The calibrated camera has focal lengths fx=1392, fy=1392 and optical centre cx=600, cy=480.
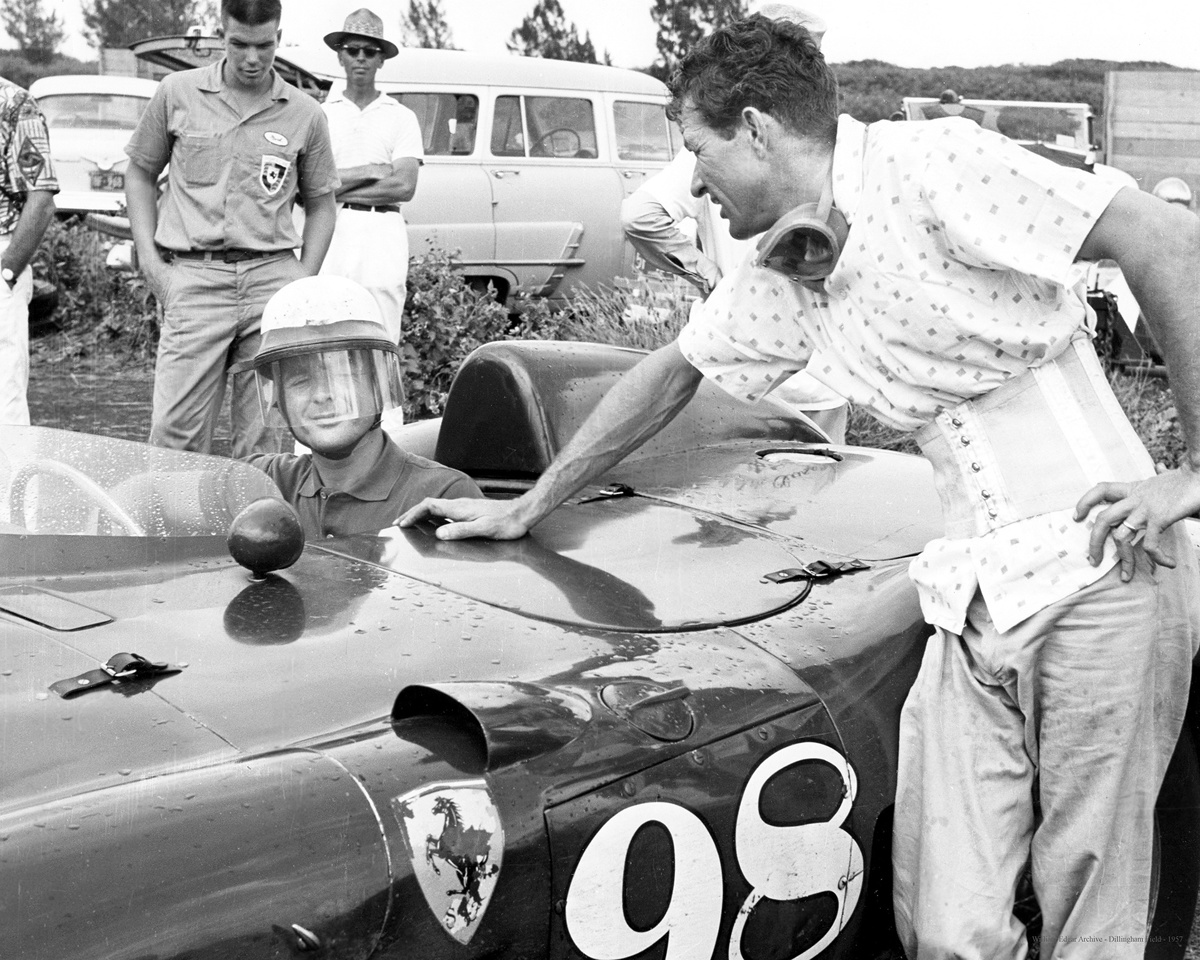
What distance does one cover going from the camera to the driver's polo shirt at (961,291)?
75.6 inches

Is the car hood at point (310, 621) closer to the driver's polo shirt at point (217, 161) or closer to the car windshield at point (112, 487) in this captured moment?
the car windshield at point (112, 487)

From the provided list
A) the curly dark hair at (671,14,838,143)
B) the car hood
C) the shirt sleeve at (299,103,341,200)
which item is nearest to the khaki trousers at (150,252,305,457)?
the shirt sleeve at (299,103,341,200)

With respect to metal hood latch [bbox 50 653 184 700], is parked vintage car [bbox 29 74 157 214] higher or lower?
higher

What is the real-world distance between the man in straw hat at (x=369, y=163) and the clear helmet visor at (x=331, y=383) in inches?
149

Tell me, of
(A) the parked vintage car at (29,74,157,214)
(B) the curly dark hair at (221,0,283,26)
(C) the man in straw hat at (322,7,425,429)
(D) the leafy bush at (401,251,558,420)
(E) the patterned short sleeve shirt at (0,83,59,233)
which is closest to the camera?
(B) the curly dark hair at (221,0,283,26)

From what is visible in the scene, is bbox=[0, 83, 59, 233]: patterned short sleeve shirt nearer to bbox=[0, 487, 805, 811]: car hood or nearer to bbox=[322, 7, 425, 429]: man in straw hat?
bbox=[322, 7, 425, 429]: man in straw hat

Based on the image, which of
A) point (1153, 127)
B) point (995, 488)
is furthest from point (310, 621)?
point (1153, 127)

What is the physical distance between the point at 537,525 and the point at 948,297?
881mm

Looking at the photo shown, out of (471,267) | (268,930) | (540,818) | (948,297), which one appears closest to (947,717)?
(948,297)

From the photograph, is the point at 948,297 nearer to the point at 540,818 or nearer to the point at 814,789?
the point at 814,789

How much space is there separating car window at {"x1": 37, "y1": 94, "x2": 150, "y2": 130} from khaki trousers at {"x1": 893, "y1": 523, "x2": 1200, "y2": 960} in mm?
13627

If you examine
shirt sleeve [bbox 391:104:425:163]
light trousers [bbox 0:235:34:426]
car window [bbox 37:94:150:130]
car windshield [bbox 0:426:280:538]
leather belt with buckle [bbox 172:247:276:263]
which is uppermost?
car window [bbox 37:94:150:130]

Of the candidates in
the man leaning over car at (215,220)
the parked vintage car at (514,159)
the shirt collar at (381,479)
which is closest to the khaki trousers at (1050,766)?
the shirt collar at (381,479)

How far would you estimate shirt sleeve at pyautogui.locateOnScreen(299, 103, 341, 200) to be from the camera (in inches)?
196
